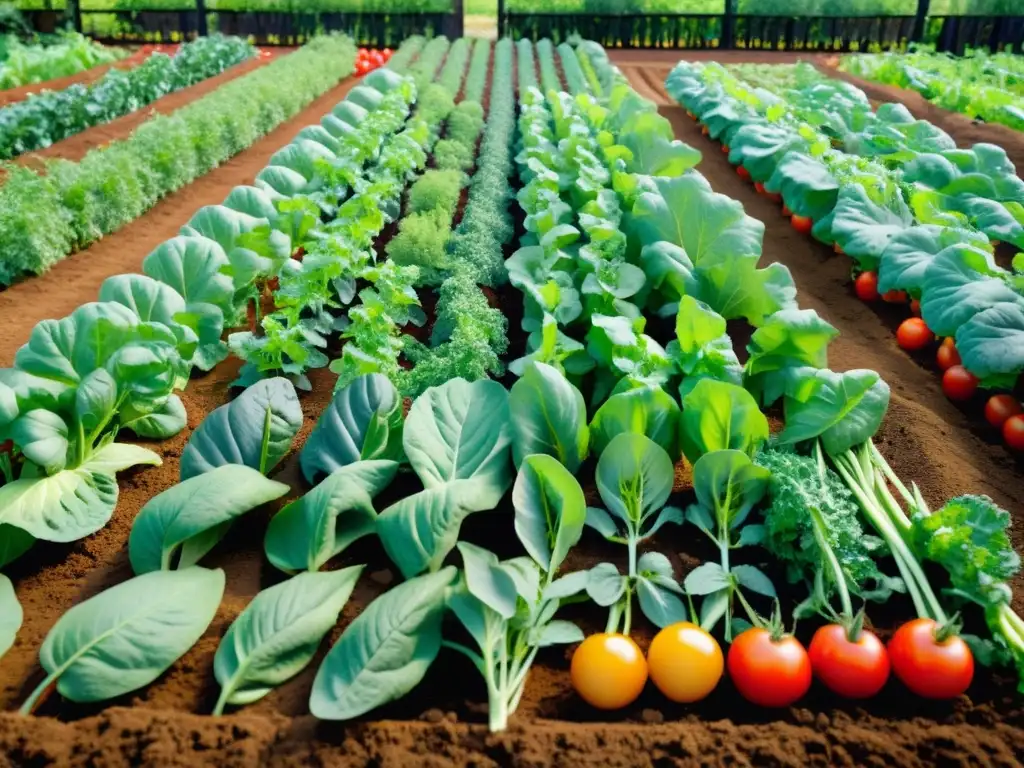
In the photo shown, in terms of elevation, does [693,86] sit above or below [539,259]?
above

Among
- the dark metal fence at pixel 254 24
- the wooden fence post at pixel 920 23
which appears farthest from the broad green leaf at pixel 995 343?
the wooden fence post at pixel 920 23

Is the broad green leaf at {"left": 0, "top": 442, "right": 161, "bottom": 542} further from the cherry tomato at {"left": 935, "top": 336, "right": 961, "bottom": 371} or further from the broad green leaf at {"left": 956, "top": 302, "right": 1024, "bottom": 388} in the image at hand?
the cherry tomato at {"left": 935, "top": 336, "right": 961, "bottom": 371}

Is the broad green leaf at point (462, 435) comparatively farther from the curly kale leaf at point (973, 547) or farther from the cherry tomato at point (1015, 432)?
the cherry tomato at point (1015, 432)

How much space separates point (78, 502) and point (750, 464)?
2202mm

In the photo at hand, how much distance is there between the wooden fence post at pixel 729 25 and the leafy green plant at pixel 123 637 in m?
15.5

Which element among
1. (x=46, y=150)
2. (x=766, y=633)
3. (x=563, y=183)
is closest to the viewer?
(x=766, y=633)

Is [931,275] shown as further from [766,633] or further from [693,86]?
[693,86]

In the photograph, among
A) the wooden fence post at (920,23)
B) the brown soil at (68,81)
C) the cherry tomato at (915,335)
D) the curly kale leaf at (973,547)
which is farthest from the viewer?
the wooden fence post at (920,23)

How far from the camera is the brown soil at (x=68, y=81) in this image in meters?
10.3

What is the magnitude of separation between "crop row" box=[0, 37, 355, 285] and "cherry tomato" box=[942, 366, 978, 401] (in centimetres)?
473

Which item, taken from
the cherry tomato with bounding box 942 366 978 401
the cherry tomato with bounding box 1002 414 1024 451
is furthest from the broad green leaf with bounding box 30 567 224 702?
the cherry tomato with bounding box 942 366 978 401

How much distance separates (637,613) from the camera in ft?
8.80

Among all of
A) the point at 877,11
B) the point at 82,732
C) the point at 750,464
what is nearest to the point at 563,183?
the point at 750,464

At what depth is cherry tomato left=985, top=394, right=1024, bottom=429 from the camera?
3.64 m
